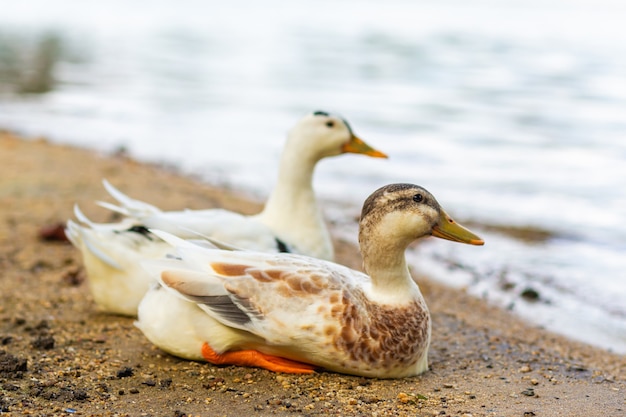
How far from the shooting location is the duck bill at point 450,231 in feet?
13.3

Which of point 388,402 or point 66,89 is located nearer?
point 388,402

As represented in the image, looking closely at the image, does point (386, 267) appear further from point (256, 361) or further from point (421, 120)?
point (421, 120)

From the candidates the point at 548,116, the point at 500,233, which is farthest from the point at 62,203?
the point at 548,116

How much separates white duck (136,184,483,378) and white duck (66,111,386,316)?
525 mm

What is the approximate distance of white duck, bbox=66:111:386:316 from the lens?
479 centimetres

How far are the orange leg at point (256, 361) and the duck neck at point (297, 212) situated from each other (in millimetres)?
1319

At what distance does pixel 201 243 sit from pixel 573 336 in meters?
2.67

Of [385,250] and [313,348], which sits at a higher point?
[385,250]

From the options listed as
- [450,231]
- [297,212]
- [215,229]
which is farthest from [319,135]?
[450,231]

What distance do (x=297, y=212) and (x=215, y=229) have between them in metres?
0.80

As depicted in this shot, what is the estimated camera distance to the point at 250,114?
14.3m

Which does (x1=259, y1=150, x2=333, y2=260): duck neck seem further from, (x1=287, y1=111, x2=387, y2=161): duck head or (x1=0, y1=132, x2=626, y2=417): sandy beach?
(x1=0, y1=132, x2=626, y2=417): sandy beach

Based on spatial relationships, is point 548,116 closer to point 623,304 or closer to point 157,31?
point 623,304

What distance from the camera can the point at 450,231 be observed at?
13.3 feet
